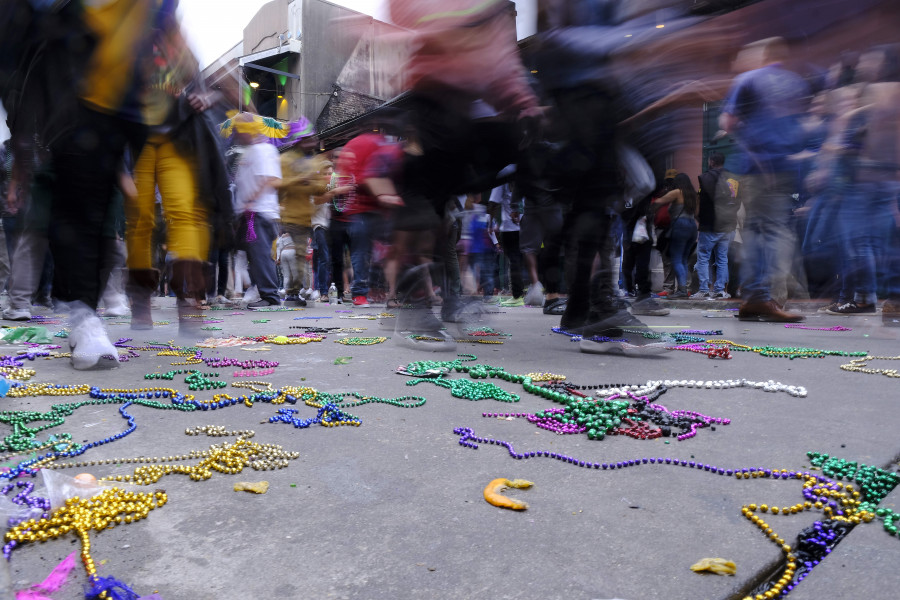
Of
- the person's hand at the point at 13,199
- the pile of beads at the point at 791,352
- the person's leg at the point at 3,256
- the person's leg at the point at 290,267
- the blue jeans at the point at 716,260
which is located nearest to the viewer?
the pile of beads at the point at 791,352

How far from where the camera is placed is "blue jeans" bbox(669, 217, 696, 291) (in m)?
8.38

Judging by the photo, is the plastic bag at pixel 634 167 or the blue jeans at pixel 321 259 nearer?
the plastic bag at pixel 634 167

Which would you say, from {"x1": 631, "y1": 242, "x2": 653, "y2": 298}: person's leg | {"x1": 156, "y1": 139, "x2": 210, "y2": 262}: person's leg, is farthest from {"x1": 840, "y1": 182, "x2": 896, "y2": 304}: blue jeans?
{"x1": 156, "y1": 139, "x2": 210, "y2": 262}: person's leg

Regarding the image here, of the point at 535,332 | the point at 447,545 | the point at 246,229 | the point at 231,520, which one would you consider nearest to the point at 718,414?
the point at 447,545

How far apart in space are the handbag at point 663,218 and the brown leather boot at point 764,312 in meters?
2.60

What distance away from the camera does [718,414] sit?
2.17 metres

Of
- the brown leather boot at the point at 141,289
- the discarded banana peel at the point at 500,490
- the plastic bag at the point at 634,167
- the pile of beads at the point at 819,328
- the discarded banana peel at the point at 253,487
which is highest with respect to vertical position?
the plastic bag at the point at 634,167

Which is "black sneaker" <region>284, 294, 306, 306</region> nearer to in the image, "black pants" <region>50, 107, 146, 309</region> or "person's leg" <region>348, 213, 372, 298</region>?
"person's leg" <region>348, 213, 372, 298</region>

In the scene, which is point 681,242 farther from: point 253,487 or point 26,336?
point 253,487

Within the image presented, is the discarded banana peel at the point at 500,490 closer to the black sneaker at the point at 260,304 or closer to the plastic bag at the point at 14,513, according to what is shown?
the plastic bag at the point at 14,513

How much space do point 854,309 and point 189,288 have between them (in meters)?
5.89

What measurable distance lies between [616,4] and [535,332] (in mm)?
2541

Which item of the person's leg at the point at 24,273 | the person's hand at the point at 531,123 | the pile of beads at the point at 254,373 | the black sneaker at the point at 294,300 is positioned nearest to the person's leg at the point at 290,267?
the black sneaker at the point at 294,300

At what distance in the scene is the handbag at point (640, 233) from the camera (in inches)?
280
